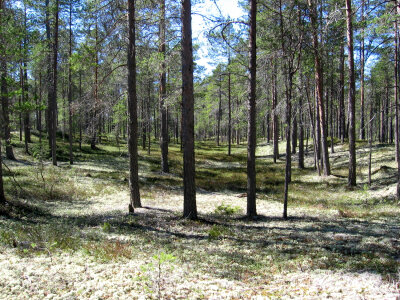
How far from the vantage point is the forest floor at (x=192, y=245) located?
16.0 ft

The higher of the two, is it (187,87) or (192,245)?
(187,87)


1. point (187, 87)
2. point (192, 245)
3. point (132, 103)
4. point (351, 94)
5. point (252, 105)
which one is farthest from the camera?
point (351, 94)

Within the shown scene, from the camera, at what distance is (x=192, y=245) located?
775 cm

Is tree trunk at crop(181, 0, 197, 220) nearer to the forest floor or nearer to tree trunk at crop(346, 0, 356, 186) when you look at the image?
the forest floor

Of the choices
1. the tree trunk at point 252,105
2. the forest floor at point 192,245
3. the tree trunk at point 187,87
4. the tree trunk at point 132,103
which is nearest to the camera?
the forest floor at point 192,245

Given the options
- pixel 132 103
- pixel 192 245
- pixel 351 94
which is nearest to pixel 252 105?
pixel 132 103

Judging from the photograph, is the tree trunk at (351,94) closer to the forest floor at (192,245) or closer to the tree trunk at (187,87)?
the forest floor at (192,245)

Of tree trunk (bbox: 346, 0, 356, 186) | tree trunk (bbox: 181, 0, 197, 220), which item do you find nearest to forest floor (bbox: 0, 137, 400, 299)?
tree trunk (bbox: 346, 0, 356, 186)

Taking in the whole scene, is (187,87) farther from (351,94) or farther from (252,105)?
Result: (351,94)

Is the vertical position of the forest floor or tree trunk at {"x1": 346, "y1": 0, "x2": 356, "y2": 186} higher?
tree trunk at {"x1": 346, "y1": 0, "x2": 356, "y2": 186}

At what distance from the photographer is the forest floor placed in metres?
4.88

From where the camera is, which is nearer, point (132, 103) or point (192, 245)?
point (192, 245)

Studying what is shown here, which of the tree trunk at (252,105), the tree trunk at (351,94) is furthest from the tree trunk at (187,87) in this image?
the tree trunk at (351,94)

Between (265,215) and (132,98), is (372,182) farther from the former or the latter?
(132,98)
